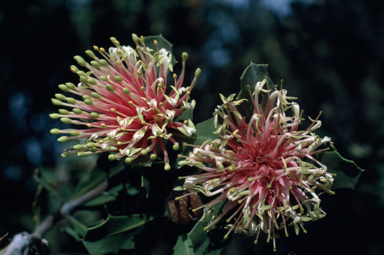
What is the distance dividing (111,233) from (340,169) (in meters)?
1.25

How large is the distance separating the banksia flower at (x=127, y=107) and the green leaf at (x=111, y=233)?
16.6 inches

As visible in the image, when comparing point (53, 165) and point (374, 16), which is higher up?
point (374, 16)

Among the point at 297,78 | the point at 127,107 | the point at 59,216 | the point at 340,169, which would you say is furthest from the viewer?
the point at 297,78

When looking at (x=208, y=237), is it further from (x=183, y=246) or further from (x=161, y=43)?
(x=161, y=43)

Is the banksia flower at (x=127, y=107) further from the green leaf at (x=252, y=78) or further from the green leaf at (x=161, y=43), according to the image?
the green leaf at (x=252, y=78)

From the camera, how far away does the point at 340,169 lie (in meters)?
1.40

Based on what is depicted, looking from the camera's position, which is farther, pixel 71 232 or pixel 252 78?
pixel 71 232

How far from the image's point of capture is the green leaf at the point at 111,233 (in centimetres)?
153

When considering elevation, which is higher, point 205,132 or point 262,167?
point 205,132

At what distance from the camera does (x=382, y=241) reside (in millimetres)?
2955

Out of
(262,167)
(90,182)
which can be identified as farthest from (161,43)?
(90,182)

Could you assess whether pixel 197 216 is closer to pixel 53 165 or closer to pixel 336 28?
pixel 53 165

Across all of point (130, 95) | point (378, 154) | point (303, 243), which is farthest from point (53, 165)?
point (378, 154)

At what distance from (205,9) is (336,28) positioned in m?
3.31
